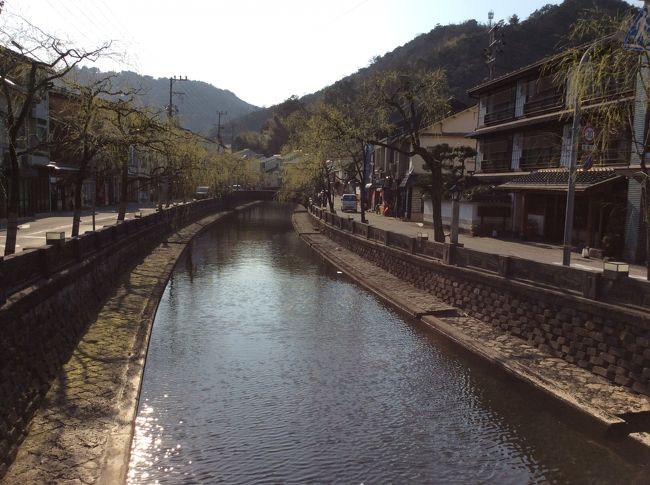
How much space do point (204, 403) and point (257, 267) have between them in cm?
1940

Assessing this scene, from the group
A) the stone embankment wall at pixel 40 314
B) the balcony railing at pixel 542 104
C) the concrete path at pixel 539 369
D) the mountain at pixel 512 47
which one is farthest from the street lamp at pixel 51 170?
the mountain at pixel 512 47

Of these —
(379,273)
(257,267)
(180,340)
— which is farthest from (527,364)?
(257,267)

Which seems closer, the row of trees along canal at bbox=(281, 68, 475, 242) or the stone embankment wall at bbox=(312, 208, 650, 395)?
the stone embankment wall at bbox=(312, 208, 650, 395)

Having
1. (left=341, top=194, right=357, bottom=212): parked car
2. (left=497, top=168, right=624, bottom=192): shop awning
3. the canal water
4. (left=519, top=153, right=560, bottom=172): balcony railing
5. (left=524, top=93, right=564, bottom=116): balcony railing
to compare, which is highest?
(left=524, top=93, right=564, bottom=116): balcony railing

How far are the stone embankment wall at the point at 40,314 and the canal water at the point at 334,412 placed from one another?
6.67 ft

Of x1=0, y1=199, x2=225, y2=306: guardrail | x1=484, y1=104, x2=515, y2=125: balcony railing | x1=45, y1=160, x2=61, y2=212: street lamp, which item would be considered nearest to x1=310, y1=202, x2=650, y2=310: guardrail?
x1=0, y1=199, x2=225, y2=306: guardrail

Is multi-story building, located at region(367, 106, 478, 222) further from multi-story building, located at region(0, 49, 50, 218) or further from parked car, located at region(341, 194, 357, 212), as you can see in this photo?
multi-story building, located at region(0, 49, 50, 218)

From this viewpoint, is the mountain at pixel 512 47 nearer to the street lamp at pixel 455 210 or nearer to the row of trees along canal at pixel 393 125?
the row of trees along canal at pixel 393 125

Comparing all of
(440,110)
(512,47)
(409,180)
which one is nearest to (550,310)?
(440,110)

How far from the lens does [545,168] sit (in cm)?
3269

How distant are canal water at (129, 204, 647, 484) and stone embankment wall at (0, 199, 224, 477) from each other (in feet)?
6.67

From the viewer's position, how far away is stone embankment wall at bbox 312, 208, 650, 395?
36.8ft

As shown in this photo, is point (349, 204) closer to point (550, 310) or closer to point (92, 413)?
point (550, 310)

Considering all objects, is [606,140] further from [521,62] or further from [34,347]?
[521,62]
